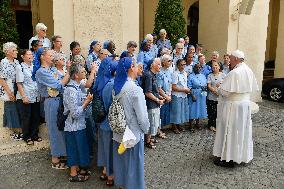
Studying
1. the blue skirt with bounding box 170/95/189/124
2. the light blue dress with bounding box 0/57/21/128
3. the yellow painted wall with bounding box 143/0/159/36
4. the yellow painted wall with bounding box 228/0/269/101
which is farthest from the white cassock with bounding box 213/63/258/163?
the yellow painted wall with bounding box 143/0/159/36

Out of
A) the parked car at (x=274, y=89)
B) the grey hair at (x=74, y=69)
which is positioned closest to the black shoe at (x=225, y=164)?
the grey hair at (x=74, y=69)

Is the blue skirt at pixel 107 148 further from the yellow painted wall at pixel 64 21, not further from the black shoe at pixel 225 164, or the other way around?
the yellow painted wall at pixel 64 21

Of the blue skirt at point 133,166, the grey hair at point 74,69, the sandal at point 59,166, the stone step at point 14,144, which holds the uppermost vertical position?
the grey hair at point 74,69

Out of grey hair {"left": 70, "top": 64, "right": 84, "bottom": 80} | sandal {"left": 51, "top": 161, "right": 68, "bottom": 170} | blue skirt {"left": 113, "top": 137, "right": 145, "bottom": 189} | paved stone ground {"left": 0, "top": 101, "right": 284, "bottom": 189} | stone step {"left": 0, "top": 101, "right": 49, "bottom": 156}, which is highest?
grey hair {"left": 70, "top": 64, "right": 84, "bottom": 80}

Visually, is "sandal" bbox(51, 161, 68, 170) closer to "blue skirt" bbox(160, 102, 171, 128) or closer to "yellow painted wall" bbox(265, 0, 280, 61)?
"blue skirt" bbox(160, 102, 171, 128)

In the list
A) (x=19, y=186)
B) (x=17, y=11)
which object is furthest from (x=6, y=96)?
(x=17, y=11)

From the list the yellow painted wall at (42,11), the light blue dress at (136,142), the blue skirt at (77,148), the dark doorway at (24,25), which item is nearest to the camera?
the light blue dress at (136,142)

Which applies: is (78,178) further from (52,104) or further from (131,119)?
(131,119)

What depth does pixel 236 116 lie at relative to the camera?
5977 millimetres

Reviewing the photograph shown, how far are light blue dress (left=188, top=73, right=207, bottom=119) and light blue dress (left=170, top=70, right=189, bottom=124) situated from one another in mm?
178

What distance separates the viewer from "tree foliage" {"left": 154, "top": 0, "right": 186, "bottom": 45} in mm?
10445

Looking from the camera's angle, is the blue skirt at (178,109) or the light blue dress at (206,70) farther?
the light blue dress at (206,70)

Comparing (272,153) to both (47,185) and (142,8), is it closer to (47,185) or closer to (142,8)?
(47,185)

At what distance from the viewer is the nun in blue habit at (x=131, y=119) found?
4.41 metres
